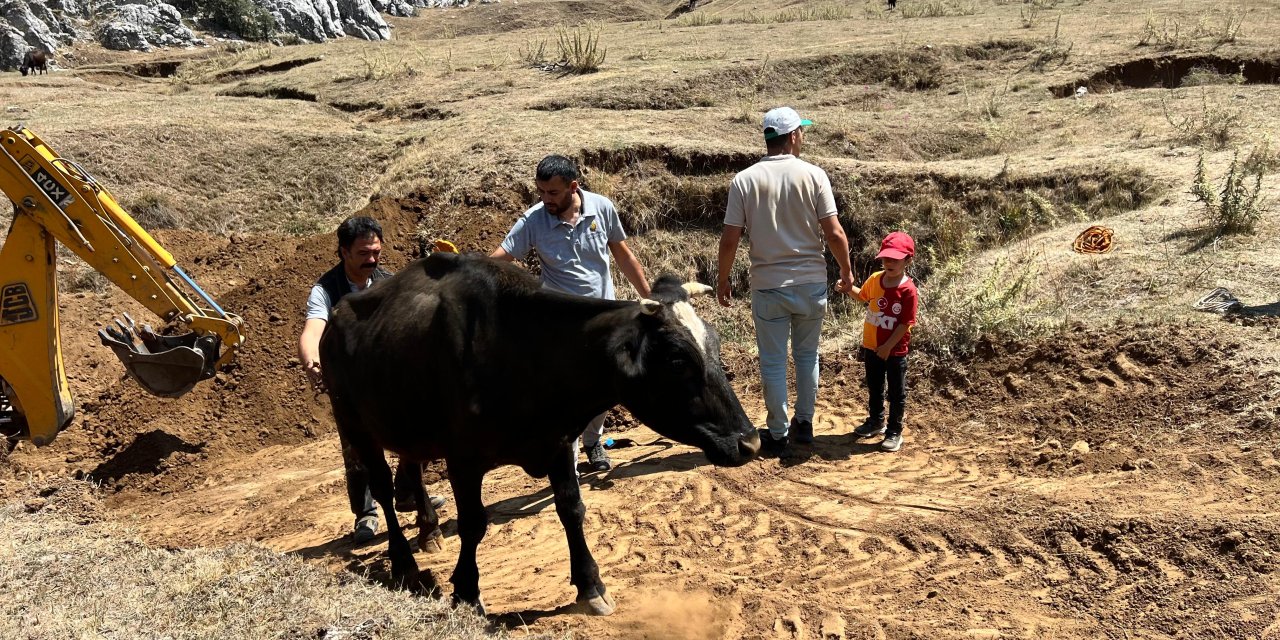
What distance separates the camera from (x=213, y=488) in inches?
323

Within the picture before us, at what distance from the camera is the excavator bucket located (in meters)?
7.91

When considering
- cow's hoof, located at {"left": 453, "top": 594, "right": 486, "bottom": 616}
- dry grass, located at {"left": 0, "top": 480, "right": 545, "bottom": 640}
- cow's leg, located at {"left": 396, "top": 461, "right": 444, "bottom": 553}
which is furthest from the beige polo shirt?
dry grass, located at {"left": 0, "top": 480, "right": 545, "bottom": 640}

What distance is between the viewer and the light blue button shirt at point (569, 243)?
20.7 ft

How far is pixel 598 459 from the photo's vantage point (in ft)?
24.0

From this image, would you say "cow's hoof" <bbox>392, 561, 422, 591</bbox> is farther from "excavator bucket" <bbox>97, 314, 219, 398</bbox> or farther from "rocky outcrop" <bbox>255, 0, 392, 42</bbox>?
"rocky outcrop" <bbox>255, 0, 392, 42</bbox>

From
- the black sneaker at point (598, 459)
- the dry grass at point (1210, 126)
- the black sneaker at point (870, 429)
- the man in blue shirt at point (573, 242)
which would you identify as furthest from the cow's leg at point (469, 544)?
the dry grass at point (1210, 126)

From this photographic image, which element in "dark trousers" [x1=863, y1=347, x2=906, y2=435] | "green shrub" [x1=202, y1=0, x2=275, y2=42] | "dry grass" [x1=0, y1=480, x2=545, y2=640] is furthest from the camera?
"green shrub" [x1=202, y1=0, x2=275, y2=42]

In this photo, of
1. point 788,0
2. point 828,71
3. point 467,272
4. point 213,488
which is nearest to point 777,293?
point 467,272

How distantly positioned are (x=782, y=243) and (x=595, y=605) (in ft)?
9.67

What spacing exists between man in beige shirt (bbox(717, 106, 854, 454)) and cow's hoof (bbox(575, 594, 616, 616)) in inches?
96.9

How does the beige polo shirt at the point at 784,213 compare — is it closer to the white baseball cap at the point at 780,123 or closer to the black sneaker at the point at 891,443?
the white baseball cap at the point at 780,123

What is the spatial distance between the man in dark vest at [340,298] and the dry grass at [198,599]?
782 mm

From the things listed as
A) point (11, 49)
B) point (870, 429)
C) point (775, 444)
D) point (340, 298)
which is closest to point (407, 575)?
point (340, 298)

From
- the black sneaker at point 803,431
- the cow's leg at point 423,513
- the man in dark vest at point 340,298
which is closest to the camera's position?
the man in dark vest at point 340,298
